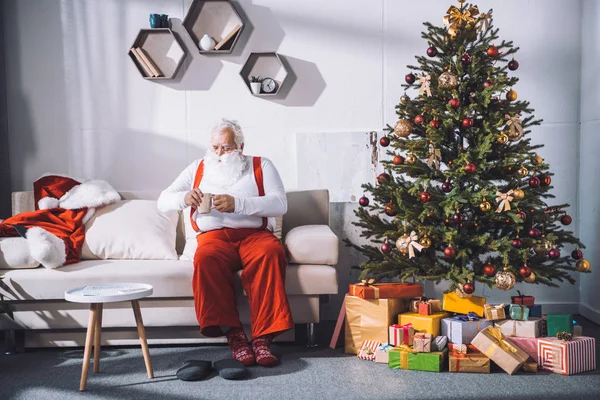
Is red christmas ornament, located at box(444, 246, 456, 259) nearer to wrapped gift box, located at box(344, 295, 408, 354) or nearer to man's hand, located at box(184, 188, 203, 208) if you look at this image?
wrapped gift box, located at box(344, 295, 408, 354)

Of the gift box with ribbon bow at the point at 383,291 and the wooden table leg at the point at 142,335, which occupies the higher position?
the gift box with ribbon bow at the point at 383,291

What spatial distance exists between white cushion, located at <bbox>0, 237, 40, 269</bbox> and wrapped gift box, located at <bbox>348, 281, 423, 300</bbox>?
1639 millimetres

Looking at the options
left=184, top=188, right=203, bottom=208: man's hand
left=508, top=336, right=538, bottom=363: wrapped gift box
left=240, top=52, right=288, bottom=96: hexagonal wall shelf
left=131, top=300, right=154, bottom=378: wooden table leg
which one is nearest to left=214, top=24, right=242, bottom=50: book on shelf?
left=240, top=52, right=288, bottom=96: hexagonal wall shelf

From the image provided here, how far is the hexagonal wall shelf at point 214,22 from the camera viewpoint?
3.99 metres

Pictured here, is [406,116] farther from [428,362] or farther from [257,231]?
[428,362]

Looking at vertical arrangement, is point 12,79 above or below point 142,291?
above

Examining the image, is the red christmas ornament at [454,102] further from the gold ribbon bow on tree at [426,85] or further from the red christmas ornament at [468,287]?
the red christmas ornament at [468,287]

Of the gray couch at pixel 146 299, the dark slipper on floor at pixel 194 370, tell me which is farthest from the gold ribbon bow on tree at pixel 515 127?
the dark slipper on floor at pixel 194 370

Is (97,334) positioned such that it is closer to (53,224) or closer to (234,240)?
(234,240)

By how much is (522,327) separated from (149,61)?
271 cm

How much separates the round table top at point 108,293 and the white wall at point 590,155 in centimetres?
272

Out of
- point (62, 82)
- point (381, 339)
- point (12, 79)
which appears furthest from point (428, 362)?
point (12, 79)

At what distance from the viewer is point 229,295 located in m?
2.99

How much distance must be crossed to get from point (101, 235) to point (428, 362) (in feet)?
6.25
